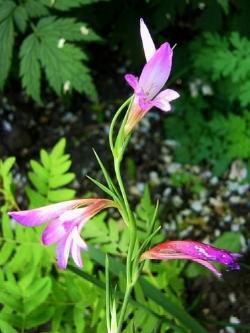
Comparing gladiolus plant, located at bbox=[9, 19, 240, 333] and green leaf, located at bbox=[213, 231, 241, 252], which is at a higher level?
gladiolus plant, located at bbox=[9, 19, 240, 333]

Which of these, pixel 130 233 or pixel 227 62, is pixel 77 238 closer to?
pixel 130 233

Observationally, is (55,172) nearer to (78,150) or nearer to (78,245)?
(78,245)

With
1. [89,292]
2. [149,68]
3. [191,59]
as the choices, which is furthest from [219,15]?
[149,68]

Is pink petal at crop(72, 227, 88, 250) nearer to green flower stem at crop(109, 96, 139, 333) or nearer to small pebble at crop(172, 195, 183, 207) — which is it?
green flower stem at crop(109, 96, 139, 333)

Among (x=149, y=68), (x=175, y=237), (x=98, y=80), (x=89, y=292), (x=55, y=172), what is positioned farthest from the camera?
(x=98, y=80)

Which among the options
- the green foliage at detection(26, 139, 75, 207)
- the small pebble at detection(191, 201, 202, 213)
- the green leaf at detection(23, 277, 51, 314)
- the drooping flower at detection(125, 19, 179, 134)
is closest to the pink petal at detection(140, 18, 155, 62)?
the drooping flower at detection(125, 19, 179, 134)

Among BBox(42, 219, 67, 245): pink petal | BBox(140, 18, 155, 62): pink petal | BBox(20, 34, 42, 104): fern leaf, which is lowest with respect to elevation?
BBox(20, 34, 42, 104): fern leaf

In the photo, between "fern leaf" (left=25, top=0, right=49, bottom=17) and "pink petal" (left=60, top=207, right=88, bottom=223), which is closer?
"pink petal" (left=60, top=207, right=88, bottom=223)

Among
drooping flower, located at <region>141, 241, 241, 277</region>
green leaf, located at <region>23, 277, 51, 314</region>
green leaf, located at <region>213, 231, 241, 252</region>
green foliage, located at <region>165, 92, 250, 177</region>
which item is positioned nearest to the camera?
drooping flower, located at <region>141, 241, 241, 277</region>
